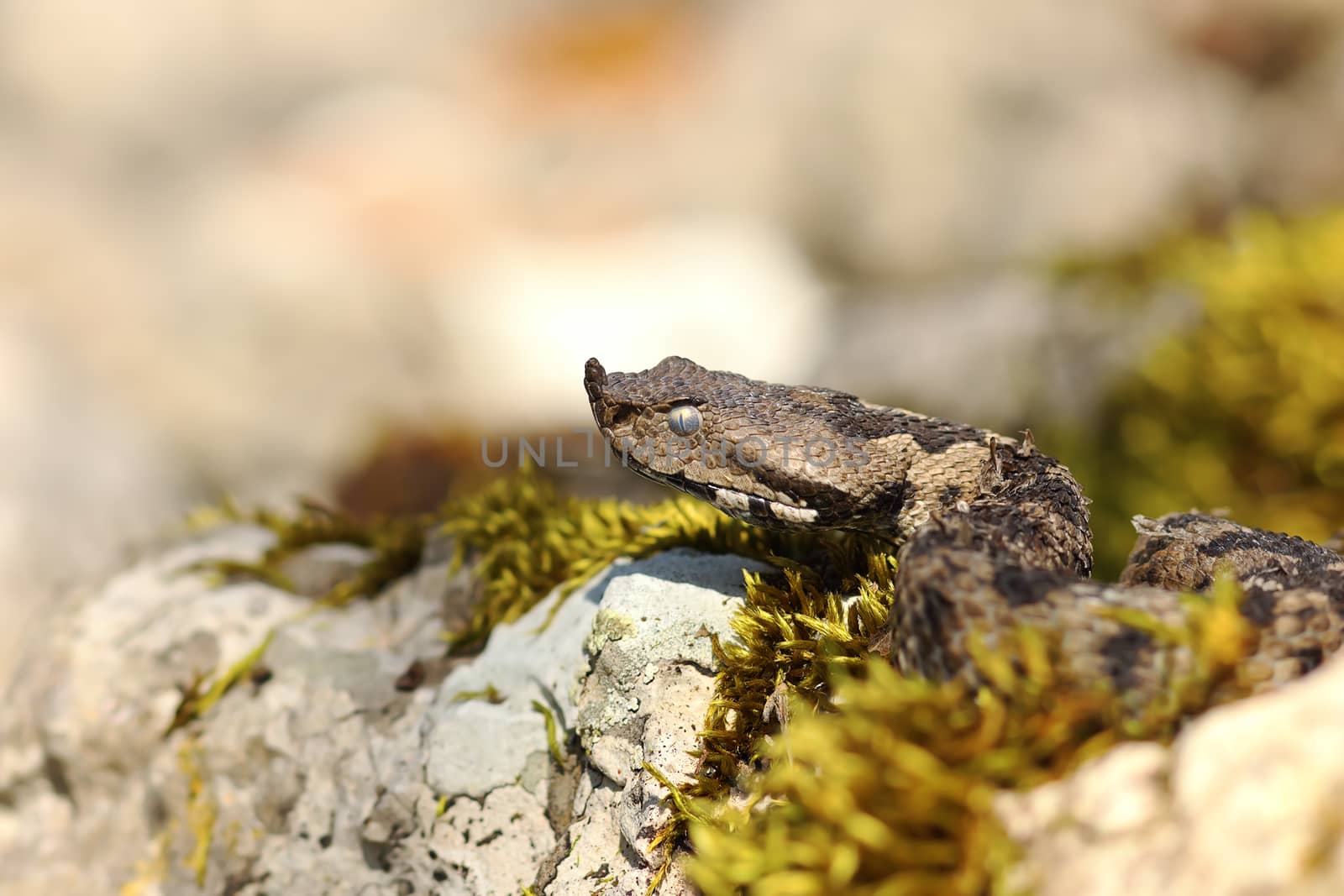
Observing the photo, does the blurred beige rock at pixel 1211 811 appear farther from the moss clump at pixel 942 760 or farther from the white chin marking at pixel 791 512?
the white chin marking at pixel 791 512

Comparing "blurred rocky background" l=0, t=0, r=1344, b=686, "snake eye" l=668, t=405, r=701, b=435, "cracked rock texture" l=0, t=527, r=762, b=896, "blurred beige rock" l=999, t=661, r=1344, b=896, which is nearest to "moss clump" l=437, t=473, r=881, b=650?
"cracked rock texture" l=0, t=527, r=762, b=896

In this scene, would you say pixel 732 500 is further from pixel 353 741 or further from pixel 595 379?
pixel 353 741

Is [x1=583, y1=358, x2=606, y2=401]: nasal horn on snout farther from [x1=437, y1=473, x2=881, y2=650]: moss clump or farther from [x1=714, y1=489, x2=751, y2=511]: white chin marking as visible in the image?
[x1=437, y1=473, x2=881, y2=650]: moss clump

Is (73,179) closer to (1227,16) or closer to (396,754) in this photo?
(396,754)

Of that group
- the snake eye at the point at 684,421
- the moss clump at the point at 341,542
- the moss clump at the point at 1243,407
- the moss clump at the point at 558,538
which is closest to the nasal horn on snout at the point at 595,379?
the snake eye at the point at 684,421

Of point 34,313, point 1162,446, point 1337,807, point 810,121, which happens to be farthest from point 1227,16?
point 34,313
